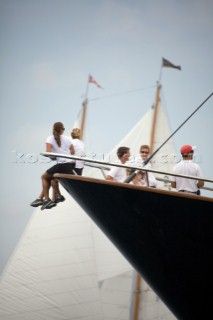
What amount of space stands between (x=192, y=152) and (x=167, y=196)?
961mm

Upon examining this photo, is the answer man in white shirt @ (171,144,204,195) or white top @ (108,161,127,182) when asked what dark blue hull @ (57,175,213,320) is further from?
man in white shirt @ (171,144,204,195)

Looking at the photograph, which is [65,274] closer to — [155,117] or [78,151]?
[155,117]

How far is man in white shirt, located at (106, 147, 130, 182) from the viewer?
1111cm

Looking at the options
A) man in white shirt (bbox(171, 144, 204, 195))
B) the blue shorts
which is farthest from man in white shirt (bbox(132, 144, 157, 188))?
the blue shorts

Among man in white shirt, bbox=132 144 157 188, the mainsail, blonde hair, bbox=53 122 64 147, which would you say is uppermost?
blonde hair, bbox=53 122 64 147

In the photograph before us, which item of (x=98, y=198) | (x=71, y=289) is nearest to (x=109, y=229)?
(x=98, y=198)

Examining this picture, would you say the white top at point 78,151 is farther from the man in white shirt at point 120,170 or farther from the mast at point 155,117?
the mast at point 155,117

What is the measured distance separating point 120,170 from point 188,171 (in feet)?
3.80

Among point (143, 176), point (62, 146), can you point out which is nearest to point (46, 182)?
point (62, 146)

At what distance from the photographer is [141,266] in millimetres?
11727

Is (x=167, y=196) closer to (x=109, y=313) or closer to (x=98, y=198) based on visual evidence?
(x=98, y=198)

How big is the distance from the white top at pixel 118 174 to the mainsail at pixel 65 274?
888cm

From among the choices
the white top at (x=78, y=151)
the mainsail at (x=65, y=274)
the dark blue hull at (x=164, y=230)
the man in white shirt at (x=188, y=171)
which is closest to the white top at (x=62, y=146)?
the white top at (x=78, y=151)

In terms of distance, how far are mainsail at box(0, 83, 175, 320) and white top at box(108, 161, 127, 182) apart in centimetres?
888
